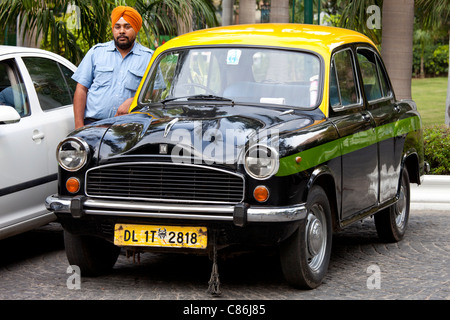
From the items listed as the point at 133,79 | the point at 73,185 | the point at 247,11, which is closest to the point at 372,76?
the point at 133,79

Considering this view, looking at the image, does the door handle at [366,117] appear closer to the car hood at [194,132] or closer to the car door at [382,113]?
the car door at [382,113]

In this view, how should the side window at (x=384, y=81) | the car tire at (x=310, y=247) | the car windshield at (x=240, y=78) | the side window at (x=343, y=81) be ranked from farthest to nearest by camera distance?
1. the side window at (x=384, y=81)
2. the side window at (x=343, y=81)
3. the car windshield at (x=240, y=78)
4. the car tire at (x=310, y=247)

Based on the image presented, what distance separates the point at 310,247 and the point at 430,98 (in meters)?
32.5

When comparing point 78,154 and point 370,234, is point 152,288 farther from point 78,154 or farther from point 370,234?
point 370,234

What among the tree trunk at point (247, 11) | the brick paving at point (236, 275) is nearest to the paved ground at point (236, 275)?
the brick paving at point (236, 275)

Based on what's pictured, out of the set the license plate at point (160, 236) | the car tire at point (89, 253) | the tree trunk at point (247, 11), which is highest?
the tree trunk at point (247, 11)

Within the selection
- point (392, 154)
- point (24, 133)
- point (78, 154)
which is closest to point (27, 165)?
point (24, 133)

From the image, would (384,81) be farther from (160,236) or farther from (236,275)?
(160,236)

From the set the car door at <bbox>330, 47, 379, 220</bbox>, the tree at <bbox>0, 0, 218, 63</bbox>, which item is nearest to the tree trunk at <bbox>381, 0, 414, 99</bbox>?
the tree at <bbox>0, 0, 218, 63</bbox>

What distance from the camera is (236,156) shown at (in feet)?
20.3

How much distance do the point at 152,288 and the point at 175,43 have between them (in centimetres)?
231

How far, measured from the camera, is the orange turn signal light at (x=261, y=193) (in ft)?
20.2

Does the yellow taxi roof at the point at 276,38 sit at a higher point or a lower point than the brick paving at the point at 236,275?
higher

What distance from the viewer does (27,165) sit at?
743 centimetres
